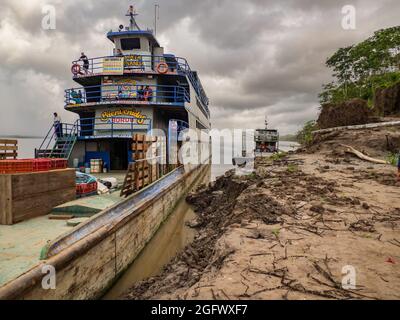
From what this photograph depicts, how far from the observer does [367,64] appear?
1336 inches

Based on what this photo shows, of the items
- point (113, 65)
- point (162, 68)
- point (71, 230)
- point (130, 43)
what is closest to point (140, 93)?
point (162, 68)

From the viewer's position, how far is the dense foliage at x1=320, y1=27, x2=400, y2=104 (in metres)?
31.0

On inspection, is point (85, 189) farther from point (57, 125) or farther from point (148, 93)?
point (148, 93)

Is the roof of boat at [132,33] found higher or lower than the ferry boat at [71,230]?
higher

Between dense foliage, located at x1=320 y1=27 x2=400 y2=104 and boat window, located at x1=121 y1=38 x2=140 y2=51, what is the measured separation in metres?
25.6

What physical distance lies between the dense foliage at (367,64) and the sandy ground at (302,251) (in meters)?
29.0

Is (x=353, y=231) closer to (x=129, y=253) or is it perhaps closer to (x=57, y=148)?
(x=129, y=253)

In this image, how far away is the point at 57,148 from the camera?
13.1 m

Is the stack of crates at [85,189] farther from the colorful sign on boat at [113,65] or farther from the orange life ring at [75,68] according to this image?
the orange life ring at [75,68]

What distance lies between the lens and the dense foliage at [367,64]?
102ft

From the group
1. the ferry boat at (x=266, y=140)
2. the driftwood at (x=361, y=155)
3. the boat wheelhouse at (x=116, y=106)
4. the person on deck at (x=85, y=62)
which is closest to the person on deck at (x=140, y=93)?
the boat wheelhouse at (x=116, y=106)
